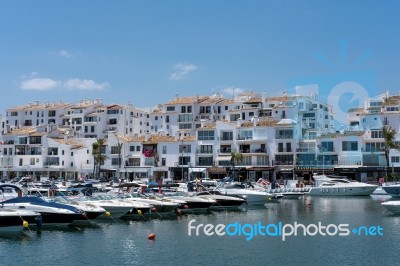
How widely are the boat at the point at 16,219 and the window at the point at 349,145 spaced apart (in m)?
61.8

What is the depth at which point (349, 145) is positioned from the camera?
8412 centimetres

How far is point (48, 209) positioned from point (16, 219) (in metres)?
3.00

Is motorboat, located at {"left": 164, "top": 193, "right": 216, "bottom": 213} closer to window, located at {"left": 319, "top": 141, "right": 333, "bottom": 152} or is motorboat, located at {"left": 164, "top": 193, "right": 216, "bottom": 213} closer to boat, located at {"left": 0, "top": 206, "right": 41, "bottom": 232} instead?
boat, located at {"left": 0, "top": 206, "right": 41, "bottom": 232}

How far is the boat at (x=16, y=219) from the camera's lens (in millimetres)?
31484

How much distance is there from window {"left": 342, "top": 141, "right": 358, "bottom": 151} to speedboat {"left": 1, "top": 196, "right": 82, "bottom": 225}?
2304 inches

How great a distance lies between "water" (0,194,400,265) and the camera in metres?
25.8

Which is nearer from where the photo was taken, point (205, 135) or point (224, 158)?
point (224, 158)

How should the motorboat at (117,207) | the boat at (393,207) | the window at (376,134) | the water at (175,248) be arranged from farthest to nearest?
the window at (376,134)
the boat at (393,207)
the motorboat at (117,207)
the water at (175,248)

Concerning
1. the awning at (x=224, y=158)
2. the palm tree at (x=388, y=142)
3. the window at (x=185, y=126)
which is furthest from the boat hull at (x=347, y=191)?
the window at (x=185, y=126)

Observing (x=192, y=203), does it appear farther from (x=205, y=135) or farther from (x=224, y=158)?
(x=205, y=135)

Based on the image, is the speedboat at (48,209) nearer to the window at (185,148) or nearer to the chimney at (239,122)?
the window at (185,148)

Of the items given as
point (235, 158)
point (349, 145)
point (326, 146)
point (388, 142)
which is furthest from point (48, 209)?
point (349, 145)

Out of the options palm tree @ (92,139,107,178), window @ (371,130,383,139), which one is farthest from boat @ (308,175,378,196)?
palm tree @ (92,139,107,178)

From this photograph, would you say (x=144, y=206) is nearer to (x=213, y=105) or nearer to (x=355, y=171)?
(x=355, y=171)
